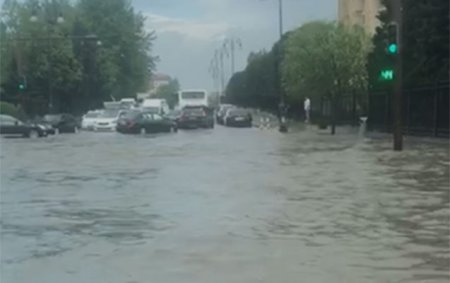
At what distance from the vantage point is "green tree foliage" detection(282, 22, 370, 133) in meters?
60.1

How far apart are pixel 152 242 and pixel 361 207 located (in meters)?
4.90

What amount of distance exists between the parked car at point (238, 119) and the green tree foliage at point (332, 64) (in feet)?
23.0

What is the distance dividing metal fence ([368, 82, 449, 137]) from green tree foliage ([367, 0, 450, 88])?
66 centimetres

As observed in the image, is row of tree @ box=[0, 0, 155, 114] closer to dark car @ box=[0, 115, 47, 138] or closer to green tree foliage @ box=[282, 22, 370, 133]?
dark car @ box=[0, 115, 47, 138]

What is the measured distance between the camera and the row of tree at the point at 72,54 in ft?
287

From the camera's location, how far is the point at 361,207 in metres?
15.6

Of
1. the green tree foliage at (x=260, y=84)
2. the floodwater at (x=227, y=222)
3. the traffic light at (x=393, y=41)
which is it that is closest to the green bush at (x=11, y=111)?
the green tree foliage at (x=260, y=84)

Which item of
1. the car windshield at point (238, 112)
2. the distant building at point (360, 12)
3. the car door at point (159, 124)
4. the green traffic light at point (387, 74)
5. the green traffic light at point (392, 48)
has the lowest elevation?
the car door at point (159, 124)

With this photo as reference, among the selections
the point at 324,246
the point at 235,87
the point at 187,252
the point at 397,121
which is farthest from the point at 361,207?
the point at 235,87

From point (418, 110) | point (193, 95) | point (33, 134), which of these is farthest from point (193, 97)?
point (418, 110)

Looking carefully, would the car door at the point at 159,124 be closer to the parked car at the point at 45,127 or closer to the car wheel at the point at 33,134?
the parked car at the point at 45,127

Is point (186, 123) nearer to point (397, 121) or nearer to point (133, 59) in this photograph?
point (397, 121)

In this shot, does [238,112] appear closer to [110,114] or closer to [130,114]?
[110,114]

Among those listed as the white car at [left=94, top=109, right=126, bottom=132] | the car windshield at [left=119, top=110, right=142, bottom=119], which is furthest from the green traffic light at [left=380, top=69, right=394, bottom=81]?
the white car at [left=94, top=109, right=126, bottom=132]
